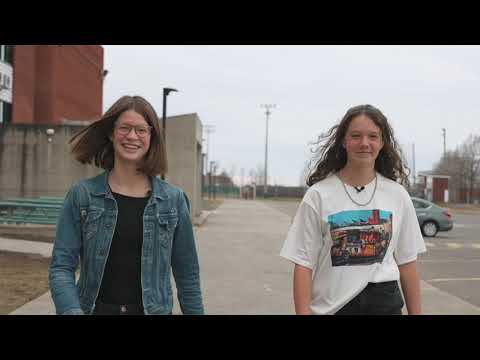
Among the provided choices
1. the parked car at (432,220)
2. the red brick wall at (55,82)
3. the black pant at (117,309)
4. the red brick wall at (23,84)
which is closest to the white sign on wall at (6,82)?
the red brick wall at (23,84)

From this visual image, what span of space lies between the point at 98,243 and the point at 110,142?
0.51 metres

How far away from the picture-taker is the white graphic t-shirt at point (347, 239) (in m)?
2.39

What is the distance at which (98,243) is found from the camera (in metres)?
2.29

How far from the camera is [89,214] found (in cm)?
230

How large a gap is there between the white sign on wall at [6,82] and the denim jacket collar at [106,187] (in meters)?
30.3

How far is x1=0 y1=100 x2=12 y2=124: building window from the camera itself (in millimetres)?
31775

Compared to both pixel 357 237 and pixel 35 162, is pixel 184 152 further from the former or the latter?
pixel 357 237

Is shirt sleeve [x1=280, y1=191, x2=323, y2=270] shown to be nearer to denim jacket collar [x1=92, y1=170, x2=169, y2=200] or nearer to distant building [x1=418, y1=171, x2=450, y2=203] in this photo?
denim jacket collar [x1=92, y1=170, x2=169, y2=200]

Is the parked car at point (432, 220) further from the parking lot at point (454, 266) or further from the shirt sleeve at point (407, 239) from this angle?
the shirt sleeve at point (407, 239)

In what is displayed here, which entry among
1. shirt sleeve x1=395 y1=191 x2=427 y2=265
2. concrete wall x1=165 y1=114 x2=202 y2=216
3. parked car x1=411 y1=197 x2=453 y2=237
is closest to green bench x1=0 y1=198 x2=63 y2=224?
concrete wall x1=165 y1=114 x2=202 y2=216

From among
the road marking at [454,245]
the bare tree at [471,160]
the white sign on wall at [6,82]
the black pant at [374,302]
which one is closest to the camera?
the black pant at [374,302]

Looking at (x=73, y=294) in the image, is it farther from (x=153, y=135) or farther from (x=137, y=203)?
(x=153, y=135)

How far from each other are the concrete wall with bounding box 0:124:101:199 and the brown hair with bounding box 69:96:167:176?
20495 millimetres
